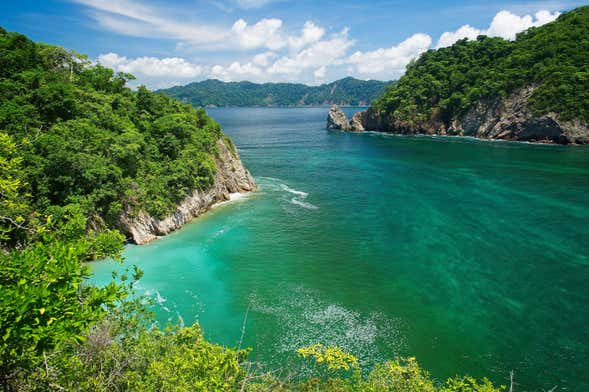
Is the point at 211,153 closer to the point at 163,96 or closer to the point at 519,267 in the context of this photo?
the point at 163,96

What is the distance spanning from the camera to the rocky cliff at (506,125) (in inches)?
3484

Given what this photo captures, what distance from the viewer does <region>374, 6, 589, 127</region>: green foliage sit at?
91250 mm

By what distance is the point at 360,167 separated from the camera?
75.1m

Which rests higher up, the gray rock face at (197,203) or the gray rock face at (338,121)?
the gray rock face at (338,121)

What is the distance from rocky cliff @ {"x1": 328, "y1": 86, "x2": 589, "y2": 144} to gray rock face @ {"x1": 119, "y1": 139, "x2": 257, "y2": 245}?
83.6m

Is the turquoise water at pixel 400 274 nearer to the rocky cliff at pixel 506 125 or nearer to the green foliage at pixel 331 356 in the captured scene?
the green foliage at pixel 331 356

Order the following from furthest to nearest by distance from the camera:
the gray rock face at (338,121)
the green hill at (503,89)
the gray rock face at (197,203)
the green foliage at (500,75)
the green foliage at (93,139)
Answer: the gray rock face at (338,121) → the green foliage at (500,75) → the green hill at (503,89) → the gray rock face at (197,203) → the green foliage at (93,139)

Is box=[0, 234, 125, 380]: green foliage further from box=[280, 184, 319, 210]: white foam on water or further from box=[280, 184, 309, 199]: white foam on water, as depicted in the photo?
box=[280, 184, 309, 199]: white foam on water

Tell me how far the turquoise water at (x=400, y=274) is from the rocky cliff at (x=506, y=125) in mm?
39631

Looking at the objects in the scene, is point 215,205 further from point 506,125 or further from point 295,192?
point 506,125

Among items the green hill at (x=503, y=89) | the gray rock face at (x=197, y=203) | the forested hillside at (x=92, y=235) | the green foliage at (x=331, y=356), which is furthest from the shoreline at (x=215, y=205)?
the green hill at (x=503, y=89)

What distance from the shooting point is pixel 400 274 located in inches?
1194

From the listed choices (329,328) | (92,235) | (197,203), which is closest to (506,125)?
(197,203)

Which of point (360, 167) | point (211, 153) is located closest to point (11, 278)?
point (211, 153)
